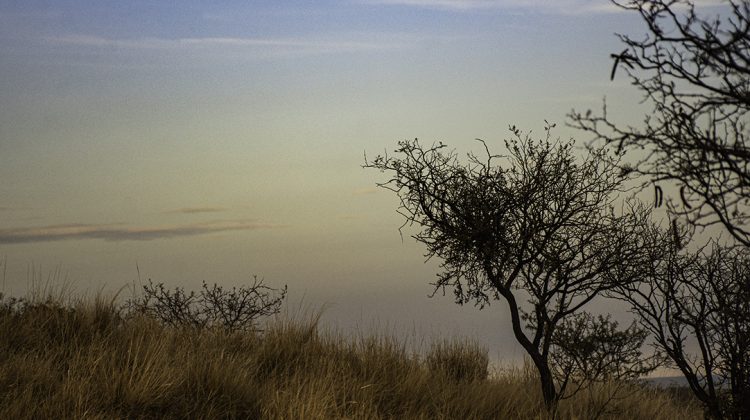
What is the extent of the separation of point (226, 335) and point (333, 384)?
2893 millimetres

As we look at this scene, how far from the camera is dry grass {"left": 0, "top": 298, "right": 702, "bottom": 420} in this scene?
901 cm

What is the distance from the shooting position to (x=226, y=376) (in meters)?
9.80

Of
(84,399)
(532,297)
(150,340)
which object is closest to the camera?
(84,399)

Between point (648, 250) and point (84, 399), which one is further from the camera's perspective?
point (648, 250)

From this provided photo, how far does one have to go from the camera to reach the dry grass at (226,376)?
901cm

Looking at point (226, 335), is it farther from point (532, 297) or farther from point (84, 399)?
point (532, 297)

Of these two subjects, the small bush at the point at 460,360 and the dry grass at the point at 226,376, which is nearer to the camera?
the dry grass at the point at 226,376

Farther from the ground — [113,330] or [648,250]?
[648,250]

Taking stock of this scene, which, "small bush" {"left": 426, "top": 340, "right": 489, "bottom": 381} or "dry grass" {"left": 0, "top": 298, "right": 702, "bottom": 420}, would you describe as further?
"small bush" {"left": 426, "top": 340, "right": 489, "bottom": 381}

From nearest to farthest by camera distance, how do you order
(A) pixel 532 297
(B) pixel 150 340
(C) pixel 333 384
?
(C) pixel 333 384 → (B) pixel 150 340 → (A) pixel 532 297

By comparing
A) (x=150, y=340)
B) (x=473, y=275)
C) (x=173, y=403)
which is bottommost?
(x=173, y=403)

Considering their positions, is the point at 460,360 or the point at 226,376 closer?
the point at 226,376

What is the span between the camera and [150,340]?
1105 cm

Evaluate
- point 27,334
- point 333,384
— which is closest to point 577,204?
point 333,384
